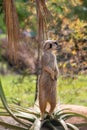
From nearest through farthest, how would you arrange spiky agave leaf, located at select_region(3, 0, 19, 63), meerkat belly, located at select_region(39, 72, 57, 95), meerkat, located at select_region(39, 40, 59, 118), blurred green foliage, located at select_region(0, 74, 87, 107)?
meerkat, located at select_region(39, 40, 59, 118) < meerkat belly, located at select_region(39, 72, 57, 95) < spiky agave leaf, located at select_region(3, 0, 19, 63) < blurred green foliage, located at select_region(0, 74, 87, 107)

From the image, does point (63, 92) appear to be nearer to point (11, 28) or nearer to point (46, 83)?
point (11, 28)

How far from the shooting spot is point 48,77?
18.4ft

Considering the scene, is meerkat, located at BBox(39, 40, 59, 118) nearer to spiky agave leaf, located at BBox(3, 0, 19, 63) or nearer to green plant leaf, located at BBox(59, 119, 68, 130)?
green plant leaf, located at BBox(59, 119, 68, 130)

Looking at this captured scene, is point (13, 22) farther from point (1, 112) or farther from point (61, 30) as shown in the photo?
point (61, 30)

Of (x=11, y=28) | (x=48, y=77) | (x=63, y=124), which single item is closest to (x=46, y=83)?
(x=48, y=77)

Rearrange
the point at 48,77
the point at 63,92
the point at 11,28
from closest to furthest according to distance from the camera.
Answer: the point at 48,77 < the point at 11,28 < the point at 63,92

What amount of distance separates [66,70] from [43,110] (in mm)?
4491

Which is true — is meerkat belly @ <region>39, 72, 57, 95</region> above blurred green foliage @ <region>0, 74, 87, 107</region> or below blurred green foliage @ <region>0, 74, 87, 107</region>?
above

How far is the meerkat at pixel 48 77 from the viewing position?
5.50 meters

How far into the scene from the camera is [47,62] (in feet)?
18.0

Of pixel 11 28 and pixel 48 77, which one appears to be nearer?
pixel 48 77

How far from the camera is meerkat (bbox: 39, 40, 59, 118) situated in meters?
5.50

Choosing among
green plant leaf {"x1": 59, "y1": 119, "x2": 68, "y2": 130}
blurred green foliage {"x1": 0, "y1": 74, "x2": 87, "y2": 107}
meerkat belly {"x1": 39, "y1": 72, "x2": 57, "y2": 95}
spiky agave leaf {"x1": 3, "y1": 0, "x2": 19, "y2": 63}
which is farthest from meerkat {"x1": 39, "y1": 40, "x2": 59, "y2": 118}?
blurred green foliage {"x1": 0, "y1": 74, "x2": 87, "y2": 107}

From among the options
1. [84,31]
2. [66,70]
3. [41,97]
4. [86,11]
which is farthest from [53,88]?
[86,11]
